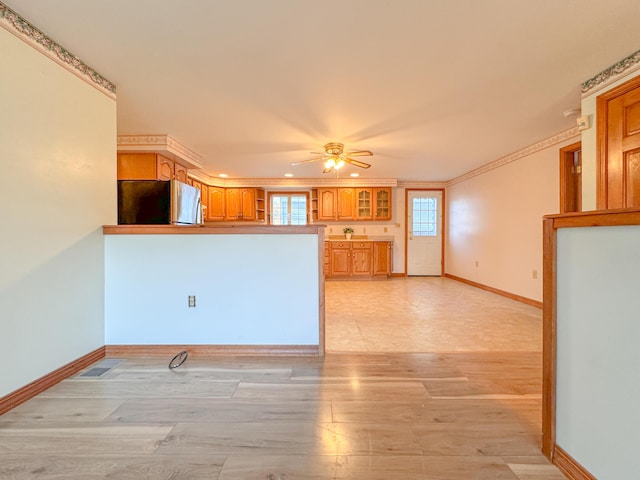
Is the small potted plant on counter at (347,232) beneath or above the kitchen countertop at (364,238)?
above

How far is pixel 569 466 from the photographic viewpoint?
1144 mm

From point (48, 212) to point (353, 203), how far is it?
5.35 meters

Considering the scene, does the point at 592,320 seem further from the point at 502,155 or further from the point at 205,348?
the point at 502,155

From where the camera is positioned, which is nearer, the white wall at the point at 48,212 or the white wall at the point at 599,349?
the white wall at the point at 599,349

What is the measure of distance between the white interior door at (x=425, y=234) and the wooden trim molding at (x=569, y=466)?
5605 mm

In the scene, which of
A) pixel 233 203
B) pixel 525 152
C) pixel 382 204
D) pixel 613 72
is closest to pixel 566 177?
pixel 525 152

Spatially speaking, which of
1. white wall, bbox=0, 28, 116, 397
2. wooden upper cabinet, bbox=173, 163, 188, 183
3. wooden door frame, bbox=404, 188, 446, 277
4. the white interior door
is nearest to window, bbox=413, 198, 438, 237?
the white interior door

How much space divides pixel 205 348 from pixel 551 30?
127 inches

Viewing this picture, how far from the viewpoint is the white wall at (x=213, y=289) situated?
230 centimetres

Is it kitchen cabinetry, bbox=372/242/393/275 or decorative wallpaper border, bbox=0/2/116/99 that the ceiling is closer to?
decorative wallpaper border, bbox=0/2/116/99

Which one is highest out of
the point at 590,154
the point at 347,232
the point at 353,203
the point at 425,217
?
the point at 353,203

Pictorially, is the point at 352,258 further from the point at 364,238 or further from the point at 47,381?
the point at 47,381

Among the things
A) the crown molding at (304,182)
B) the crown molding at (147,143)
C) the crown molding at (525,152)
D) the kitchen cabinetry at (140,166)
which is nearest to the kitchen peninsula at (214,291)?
the kitchen cabinetry at (140,166)

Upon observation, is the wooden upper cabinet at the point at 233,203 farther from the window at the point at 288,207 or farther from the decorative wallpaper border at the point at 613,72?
the decorative wallpaper border at the point at 613,72
